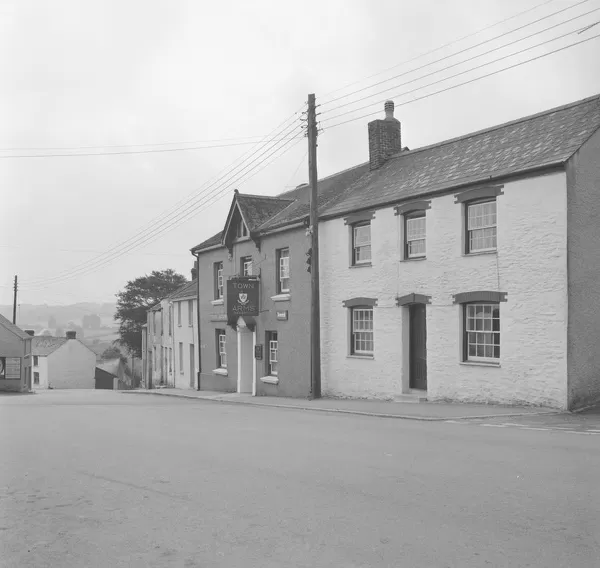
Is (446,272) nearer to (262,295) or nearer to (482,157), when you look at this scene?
(482,157)

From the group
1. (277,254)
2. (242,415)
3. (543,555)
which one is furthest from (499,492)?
(277,254)

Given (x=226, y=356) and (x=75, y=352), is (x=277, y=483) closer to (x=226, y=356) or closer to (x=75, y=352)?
(x=226, y=356)

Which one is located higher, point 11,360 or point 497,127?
point 497,127

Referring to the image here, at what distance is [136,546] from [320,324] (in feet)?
60.1

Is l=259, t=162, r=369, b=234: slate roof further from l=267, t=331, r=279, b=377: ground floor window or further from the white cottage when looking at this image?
l=267, t=331, r=279, b=377: ground floor window

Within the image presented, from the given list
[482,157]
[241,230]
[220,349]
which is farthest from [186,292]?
[482,157]

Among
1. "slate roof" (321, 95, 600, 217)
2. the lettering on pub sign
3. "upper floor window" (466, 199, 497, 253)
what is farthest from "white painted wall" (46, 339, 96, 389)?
"upper floor window" (466, 199, 497, 253)

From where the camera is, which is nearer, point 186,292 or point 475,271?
point 475,271

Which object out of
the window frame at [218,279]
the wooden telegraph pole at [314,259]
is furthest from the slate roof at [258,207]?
the wooden telegraph pole at [314,259]

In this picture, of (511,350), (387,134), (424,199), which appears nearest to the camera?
(511,350)

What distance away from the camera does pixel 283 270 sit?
87.1 ft

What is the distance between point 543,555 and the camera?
5.35 m

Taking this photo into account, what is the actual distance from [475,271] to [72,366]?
62.2 meters

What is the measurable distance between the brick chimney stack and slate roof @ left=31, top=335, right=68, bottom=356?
54.3 meters
